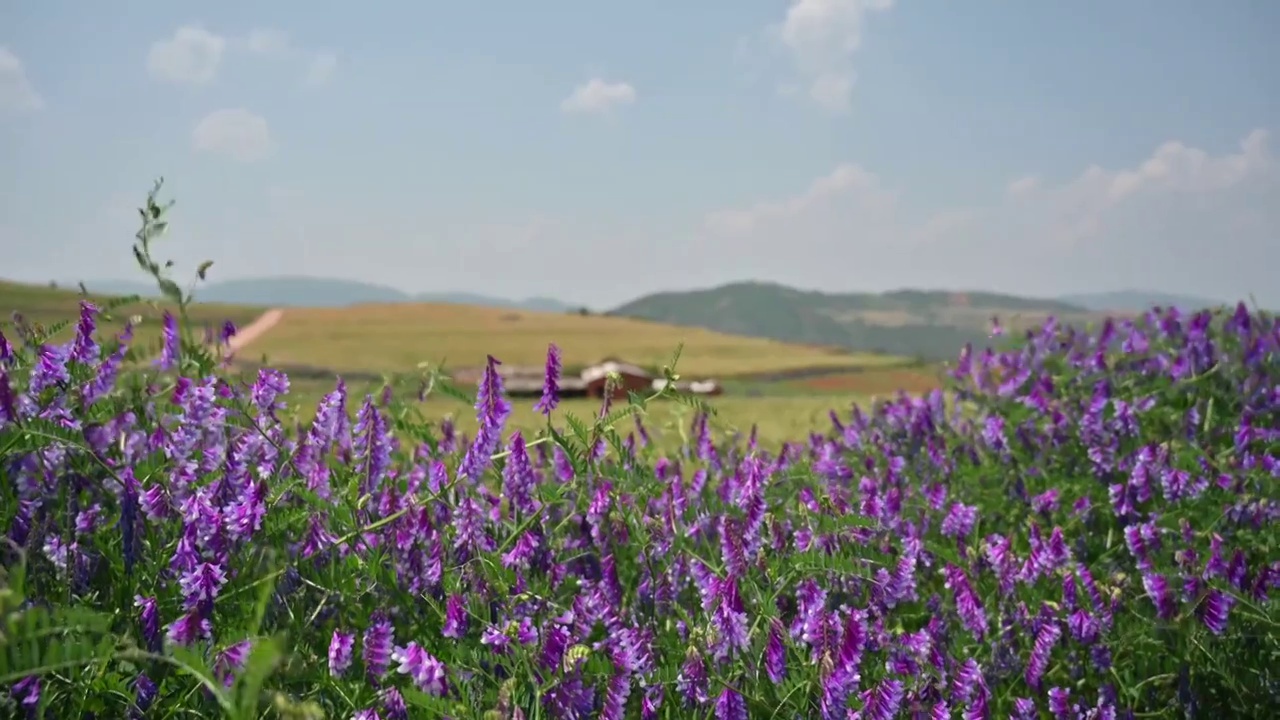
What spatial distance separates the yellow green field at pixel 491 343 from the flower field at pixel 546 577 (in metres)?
12.7

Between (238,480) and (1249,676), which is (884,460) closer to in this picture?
(1249,676)

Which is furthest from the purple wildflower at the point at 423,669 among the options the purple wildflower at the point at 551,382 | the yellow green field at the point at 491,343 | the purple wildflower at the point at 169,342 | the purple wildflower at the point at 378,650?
the yellow green field at the point at 491,343

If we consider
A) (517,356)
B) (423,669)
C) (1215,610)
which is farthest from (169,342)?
(517,356)

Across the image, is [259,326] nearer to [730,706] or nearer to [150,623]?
[150,623]

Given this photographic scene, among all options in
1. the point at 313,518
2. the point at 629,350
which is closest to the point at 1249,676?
the point at 313,518

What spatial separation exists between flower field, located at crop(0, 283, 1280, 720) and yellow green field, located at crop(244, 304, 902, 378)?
12.7m

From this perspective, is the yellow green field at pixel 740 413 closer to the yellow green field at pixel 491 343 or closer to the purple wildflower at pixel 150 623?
the purple wildflower at pixel 150 623

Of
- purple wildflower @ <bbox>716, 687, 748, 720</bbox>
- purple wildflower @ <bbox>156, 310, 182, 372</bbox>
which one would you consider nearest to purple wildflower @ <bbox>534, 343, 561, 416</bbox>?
purple wildflower @ <bbox>716, 687, 748, 720</bbox>

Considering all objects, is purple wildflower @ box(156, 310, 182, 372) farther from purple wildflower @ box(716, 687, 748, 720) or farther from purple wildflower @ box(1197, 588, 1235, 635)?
purple wildflower @ box(1197, 588, 1235, 635)

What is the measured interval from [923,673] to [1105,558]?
155 centimetres

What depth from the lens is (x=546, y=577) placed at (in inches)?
116

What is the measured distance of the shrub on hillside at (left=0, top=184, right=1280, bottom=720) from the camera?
92.5 inches

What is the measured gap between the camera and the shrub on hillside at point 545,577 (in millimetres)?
2350

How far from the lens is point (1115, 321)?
264 inches
